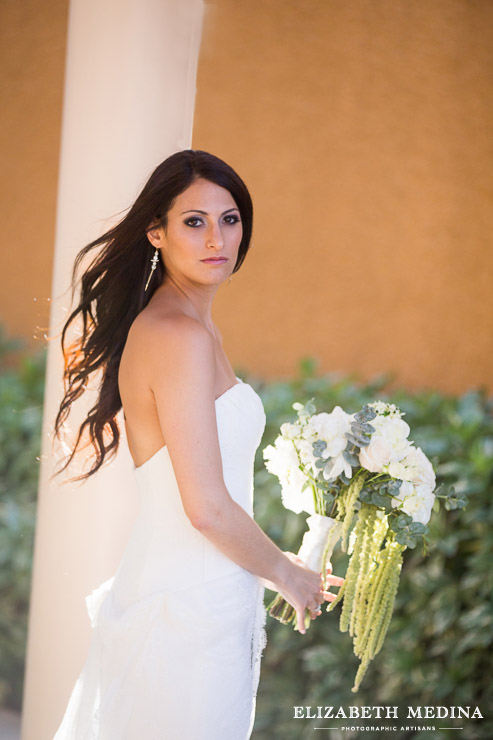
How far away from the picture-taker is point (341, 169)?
5.23m

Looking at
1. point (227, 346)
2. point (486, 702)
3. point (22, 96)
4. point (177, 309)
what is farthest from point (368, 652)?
point (22, 96)

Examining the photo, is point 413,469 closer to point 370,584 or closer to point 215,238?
point 370,584

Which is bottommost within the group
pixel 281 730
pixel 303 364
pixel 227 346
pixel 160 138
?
pixel 281 730

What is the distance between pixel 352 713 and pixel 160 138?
98.1 inches

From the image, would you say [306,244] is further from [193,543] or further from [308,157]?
[193,543]

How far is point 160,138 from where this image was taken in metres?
2.68

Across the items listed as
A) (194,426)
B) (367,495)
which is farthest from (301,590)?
(194,426)

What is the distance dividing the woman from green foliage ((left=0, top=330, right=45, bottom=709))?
1.93m

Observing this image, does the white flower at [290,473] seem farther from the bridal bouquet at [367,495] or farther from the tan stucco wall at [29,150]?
the tan stucco wall at [29,150]

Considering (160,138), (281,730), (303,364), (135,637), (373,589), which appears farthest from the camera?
(303,364)

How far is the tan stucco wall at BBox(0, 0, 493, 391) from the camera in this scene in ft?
16.4

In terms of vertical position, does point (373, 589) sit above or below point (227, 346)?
below

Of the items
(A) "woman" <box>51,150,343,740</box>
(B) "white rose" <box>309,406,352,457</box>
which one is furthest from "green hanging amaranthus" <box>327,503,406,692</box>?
(B) "white rose" <box>309,406,352,457</box>

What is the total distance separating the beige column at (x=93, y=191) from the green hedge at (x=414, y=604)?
48.1 inches
